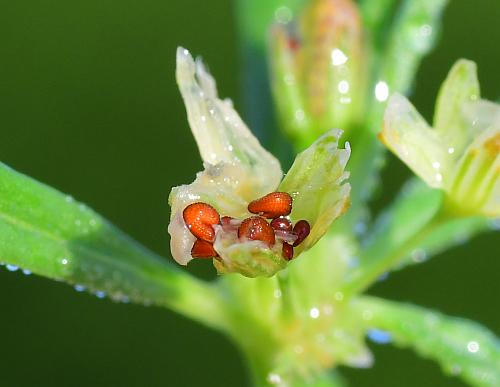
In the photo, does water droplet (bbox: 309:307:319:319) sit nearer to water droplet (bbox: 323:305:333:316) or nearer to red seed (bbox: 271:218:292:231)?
water droplet (bbox: 323:305:333:316)

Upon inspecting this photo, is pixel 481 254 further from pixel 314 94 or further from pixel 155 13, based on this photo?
pixel 314 94

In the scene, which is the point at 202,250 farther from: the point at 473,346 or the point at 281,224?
the point at 473,346

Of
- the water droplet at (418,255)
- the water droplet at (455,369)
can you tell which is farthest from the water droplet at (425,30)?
the water droplet at (455,369)

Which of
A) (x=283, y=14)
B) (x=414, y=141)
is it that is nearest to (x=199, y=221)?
(x=414, y=141)

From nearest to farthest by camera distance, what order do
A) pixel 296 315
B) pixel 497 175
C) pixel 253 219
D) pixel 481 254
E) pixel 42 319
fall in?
1. pixel 253 219
2. pixel 497 175
3. pixel 296 315
4. pixel 42 319
5. pixel 481 254

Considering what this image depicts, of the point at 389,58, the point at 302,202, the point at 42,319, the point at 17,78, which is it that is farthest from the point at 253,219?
the point at 17,78

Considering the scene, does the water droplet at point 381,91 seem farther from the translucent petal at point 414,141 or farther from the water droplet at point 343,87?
the translucent petal at point 414,141

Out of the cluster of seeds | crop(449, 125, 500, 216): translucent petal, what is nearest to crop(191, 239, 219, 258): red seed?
the cluster of seeds
